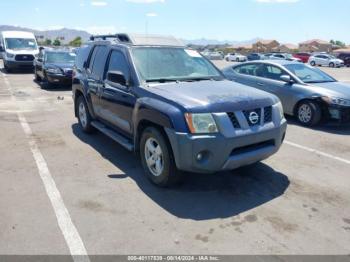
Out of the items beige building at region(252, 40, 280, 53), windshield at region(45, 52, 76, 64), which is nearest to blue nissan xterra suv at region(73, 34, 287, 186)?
windshield at region(45, 52, 76, 64)

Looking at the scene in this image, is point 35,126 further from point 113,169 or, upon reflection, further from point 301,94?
point 301,94

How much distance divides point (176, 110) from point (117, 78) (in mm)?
1531

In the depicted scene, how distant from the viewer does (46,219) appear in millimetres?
3758

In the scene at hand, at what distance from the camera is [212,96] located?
4246 mm

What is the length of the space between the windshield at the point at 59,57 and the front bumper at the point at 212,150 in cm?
1245

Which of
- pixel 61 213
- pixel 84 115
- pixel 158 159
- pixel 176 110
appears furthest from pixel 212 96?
pixel 84 115

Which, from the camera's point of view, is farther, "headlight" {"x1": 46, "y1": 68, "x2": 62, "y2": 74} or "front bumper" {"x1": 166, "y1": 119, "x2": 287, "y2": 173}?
"headlight" {"x1": 46, "y1": 68, "x2": 62, "y2": 74}

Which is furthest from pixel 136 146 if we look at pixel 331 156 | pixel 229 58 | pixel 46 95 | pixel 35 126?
pixel 229 58

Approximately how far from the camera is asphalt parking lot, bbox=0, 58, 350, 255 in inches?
131

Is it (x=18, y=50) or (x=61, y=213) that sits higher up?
(x=18, y=50)

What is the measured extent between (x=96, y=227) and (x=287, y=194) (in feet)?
7.83

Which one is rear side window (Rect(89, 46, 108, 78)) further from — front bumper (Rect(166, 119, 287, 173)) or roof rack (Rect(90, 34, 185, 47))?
front bumper (Rect(166, 119, 287, 173))

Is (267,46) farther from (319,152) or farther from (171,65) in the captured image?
(171,65)

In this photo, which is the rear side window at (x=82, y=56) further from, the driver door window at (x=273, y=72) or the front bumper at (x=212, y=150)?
the driver door window at (x=273, y=72)
